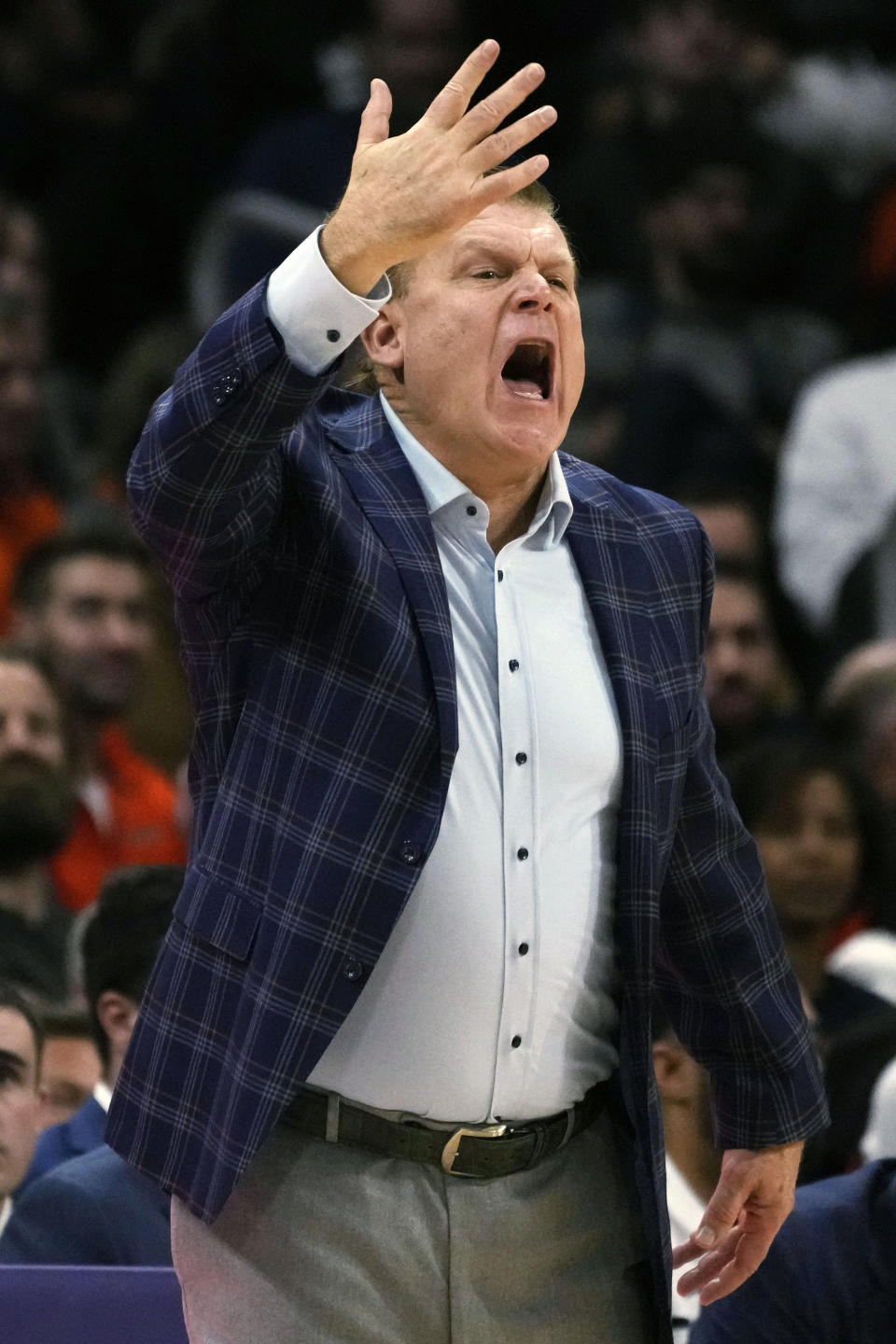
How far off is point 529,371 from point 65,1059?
73.5 inches

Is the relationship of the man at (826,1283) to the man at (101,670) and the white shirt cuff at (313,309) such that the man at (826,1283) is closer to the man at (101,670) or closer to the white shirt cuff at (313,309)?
the white shirt cuff at (313,309)

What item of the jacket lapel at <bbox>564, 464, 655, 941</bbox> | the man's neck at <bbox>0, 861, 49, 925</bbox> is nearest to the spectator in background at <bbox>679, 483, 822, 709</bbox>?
the man's neck at <bbox>0, 861, 49, 925</bbox>

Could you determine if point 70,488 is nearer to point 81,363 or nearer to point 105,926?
point 81,363

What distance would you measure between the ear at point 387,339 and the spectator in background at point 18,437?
12.7ft

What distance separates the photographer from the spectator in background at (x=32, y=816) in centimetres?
423

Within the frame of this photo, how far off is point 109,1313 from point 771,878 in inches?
91.2

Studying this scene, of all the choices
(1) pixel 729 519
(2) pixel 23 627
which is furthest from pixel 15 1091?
(1) pixel 729 519

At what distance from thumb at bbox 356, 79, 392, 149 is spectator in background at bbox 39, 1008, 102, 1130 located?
206 cm

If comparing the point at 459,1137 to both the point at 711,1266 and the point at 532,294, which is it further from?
the point at 532,294

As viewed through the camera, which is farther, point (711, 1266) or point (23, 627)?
point (23, 627)

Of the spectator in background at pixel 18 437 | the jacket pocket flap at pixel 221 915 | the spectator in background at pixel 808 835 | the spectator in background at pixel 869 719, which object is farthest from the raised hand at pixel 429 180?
the spectator in background at pixel 18 437

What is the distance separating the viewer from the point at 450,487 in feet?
7.18

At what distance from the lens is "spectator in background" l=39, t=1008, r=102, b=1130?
3660 mm

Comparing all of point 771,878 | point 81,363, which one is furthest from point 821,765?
point 81,363
